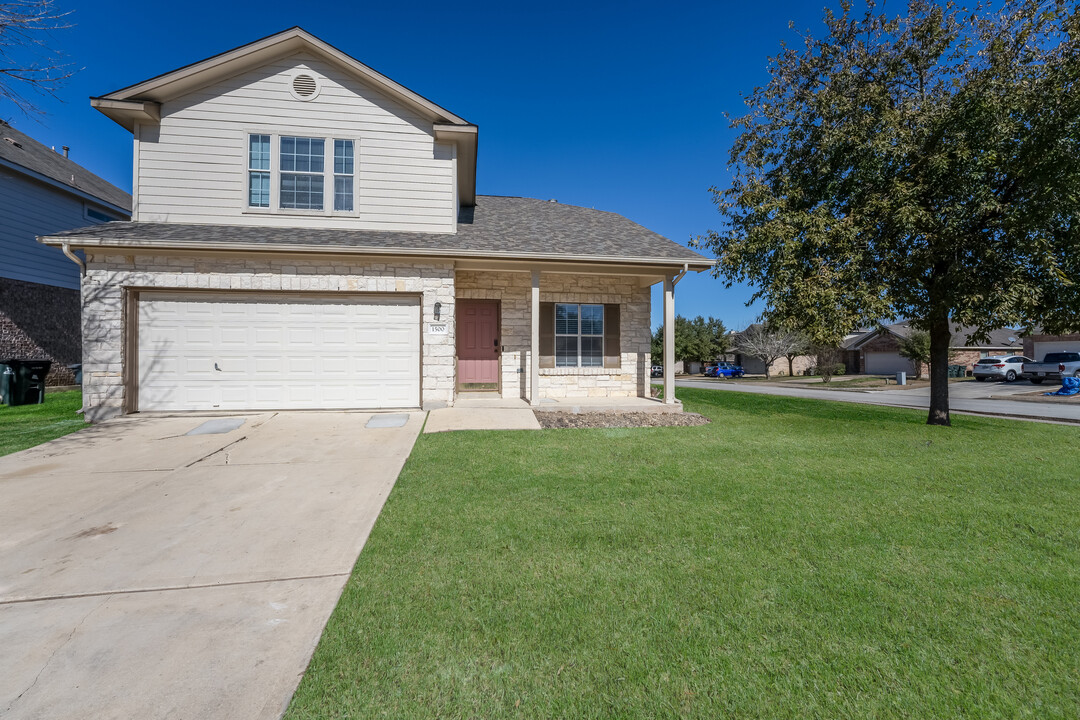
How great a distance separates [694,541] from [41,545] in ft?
15.8

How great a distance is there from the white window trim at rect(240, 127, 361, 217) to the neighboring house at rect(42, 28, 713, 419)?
31 mm

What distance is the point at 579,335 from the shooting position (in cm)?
1084

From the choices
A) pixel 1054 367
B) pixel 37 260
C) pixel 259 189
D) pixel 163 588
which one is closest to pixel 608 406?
pixel 163 588

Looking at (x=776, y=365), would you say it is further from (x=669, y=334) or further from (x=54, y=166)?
(x=54, y=166)

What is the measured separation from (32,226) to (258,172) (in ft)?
33.2

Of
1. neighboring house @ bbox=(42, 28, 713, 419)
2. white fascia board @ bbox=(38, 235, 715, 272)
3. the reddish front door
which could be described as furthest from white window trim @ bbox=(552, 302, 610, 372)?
white fascia board @ bbox=(38, 235, 715, 272)

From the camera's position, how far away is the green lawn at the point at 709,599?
1804 mm

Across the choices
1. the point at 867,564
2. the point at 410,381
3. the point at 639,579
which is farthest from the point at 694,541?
the point at 410,381

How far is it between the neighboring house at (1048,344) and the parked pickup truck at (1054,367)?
2.91m

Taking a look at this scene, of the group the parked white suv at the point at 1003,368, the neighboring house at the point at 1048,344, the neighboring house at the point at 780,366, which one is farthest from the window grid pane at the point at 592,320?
the neighboring house at the point at 780,366

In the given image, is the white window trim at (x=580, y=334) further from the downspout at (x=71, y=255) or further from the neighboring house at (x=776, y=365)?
the neighboring house at (x=776, y=365)

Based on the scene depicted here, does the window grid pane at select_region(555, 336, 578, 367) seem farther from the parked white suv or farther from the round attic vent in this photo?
the parked white suv

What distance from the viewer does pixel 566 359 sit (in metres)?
10.8

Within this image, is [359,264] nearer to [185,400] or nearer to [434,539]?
[185,400]
